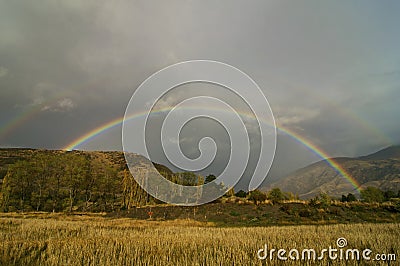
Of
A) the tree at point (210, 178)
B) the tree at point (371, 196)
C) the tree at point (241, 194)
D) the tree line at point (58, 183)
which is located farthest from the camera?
the tree at point (241, 194)

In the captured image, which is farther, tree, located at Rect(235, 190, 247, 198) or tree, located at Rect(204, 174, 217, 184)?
tree, located at Rect(235, 190, 247, 198)

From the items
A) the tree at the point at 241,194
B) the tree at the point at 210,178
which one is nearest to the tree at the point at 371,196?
the tree at the point at 241,194

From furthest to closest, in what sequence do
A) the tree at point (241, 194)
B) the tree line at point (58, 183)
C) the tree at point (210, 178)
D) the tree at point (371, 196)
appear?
1. the tree at point (241, 194)
2. the tree line at point (58, 183)
3. the tree at point (210, 178)
4. the tree at point (371, 196)

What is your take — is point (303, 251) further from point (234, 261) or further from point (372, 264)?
point (234, 261)

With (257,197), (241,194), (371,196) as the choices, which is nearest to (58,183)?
(241,194)

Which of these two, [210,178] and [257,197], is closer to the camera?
[257,197]

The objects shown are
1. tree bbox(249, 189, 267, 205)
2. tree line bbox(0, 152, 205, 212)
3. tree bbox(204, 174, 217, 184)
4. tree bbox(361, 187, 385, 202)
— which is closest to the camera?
tree bbox(249, 189, 267, 205)

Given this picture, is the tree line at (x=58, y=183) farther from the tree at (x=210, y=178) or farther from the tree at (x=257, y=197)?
the tree at (x=257, y=197)

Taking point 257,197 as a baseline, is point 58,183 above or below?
above

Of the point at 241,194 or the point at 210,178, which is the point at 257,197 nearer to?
the point at 210,178

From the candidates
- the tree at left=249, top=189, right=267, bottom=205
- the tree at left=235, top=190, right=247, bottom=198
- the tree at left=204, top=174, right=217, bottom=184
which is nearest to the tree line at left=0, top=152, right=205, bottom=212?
the tree at left=204, top=174, right=217, bottom=184

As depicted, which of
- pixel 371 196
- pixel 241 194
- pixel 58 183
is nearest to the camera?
pixel 371 196

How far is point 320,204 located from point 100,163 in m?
168

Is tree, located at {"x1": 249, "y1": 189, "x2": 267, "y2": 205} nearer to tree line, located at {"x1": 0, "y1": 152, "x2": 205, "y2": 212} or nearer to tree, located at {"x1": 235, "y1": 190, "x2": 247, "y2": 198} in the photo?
tree, located at {"x1": 235, "y1": 190, "x2": 247, "y2": 198}
